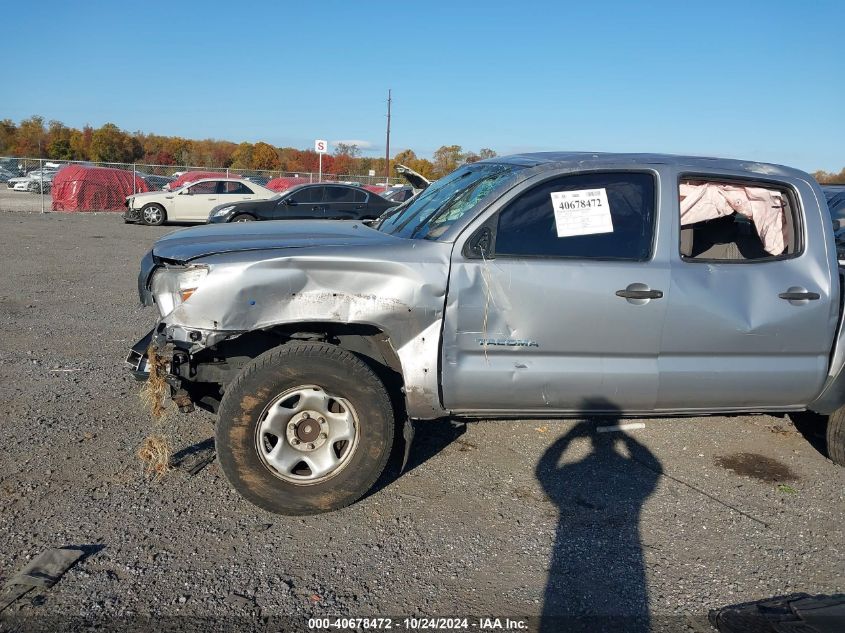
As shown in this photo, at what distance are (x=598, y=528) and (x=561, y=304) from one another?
3.85 ft

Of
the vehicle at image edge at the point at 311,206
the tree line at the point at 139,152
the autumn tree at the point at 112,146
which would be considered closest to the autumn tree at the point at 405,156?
the tree line at the point at 139,152

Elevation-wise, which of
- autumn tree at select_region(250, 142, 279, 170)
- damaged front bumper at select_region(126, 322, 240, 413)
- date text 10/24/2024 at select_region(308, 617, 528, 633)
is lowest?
date text 10/24/2024 at select_region(308, 617, 528, 633)

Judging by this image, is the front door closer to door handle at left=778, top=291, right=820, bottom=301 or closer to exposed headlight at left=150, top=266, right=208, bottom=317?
door handle at left=778, top=291, right=820, bottom=301

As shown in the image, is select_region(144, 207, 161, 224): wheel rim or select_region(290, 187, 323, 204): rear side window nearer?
select_region(290, 187, 323, 204): rear side window

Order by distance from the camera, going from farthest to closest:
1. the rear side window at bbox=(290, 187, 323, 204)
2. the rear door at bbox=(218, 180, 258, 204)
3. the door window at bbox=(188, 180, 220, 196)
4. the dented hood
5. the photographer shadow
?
the door window at bbox=(188, 180, 220, 196), the rear door at bbox=(218, 180, 258, 204), the rear side window at bbox=(290, 187, 323, 204), the dented hood, the photographer shadow

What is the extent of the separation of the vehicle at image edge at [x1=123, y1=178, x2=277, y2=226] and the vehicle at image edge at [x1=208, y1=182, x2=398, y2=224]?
3.34 metres

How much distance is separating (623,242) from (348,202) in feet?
49.7

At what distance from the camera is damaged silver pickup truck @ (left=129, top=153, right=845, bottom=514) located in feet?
12.0

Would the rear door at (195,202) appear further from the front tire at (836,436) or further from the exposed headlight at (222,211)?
the front tire at (836,436)

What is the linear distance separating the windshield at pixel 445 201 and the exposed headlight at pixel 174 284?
48.5 inches

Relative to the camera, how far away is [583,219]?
3.96 m

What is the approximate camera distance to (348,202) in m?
18.6

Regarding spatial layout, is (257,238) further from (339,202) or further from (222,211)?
(339,202)

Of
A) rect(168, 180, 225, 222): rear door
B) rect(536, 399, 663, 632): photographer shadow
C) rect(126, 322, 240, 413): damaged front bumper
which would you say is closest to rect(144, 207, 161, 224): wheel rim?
rect(168, 180, 225, 222): rear door
